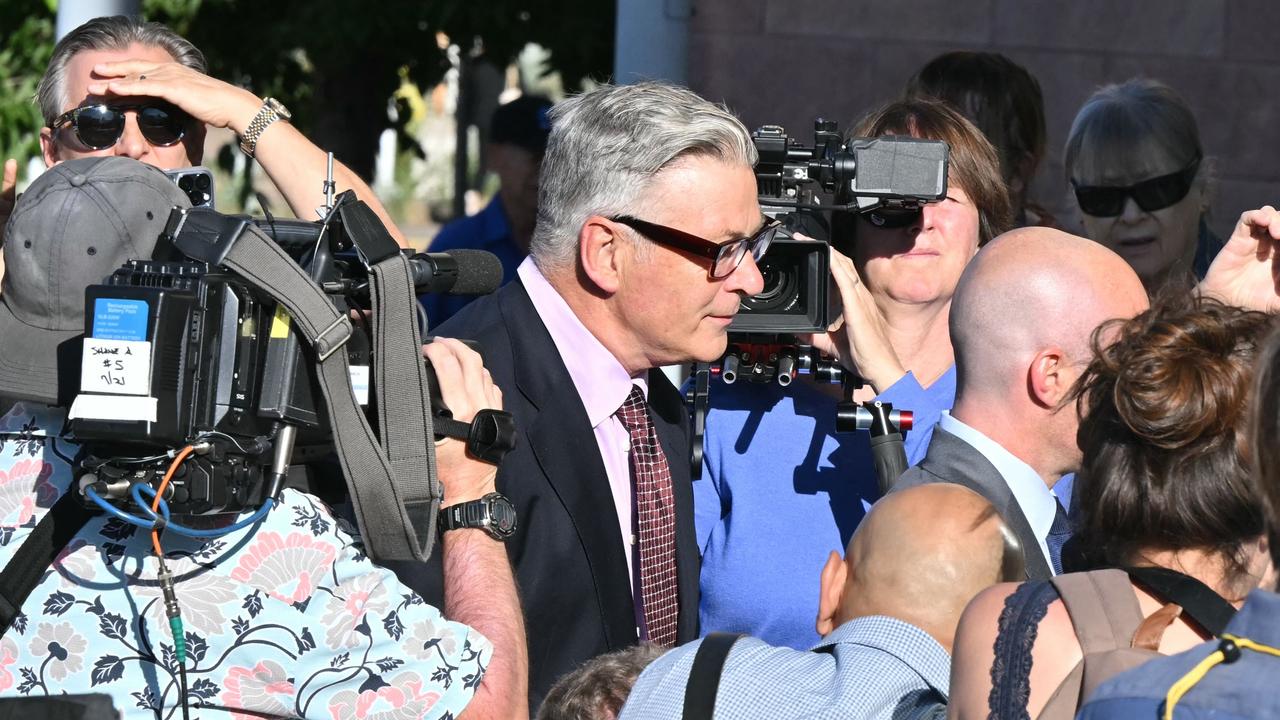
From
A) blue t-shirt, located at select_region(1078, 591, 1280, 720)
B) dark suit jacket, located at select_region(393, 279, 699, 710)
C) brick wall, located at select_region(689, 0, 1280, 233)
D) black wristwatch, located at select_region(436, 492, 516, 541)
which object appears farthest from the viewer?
brick wall, located at select_region(689, 0, 1280, 233)

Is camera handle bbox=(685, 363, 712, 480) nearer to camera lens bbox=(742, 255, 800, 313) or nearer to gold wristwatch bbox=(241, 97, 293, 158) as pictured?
camera lens bbox=(742, 255, 800, 313)

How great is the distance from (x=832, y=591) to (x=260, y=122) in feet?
4.96

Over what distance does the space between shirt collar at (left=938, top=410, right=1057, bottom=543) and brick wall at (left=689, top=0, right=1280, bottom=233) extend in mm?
2825

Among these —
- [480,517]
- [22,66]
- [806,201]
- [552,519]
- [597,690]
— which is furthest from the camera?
[22,66]

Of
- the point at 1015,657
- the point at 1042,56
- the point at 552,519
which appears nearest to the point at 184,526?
the point at 552,519

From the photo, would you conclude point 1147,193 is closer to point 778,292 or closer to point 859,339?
point 859,339

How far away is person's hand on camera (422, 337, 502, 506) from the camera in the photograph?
219 centimetres

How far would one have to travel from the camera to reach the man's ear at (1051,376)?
2371mm

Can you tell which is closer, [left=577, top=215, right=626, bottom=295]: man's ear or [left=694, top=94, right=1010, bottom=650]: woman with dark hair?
[left=577, top=215, right=626, bottom=295]: man's ear

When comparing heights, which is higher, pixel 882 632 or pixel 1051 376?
pixel 1051 376

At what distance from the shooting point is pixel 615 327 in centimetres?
272

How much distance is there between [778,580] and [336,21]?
4501 millimetres

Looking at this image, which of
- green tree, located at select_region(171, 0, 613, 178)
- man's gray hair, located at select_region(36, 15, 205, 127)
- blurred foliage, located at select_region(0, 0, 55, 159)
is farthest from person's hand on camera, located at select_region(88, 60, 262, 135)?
blurred foliage, located at select_region(0, 0, 55, 159)

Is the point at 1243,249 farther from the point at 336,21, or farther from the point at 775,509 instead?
the point at 336,21
